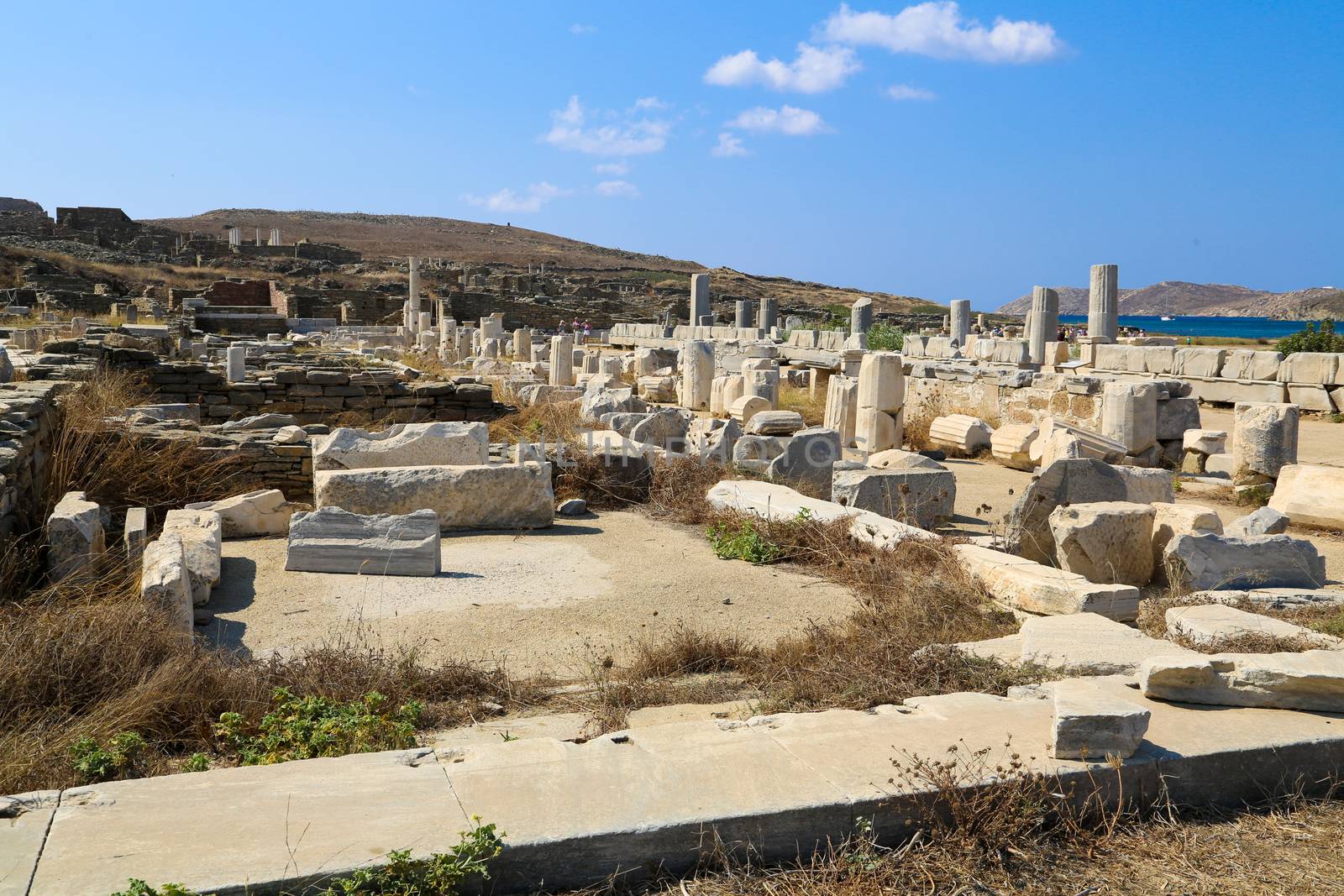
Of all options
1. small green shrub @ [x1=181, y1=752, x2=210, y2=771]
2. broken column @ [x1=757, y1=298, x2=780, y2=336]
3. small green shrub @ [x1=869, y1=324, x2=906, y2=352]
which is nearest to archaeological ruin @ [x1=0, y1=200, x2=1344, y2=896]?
small green shrub @ [x1=181, y1=752, x2=210, y2=771]

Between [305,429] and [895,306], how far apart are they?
204ft

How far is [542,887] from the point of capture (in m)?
2.75

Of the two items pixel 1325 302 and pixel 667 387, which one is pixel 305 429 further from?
pixel 1325 302

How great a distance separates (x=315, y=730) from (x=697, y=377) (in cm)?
1362

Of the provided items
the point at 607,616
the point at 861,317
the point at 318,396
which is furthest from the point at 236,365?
the point at 861,317

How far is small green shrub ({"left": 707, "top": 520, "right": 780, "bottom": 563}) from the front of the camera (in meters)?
7.20

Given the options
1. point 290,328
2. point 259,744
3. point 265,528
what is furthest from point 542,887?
point 290,328

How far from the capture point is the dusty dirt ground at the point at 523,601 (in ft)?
17.3

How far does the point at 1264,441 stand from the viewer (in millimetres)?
10094

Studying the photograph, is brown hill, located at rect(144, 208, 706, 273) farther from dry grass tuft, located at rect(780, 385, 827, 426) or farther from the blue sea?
dry grass tuft, located at rect(780, 385, 827, 426)

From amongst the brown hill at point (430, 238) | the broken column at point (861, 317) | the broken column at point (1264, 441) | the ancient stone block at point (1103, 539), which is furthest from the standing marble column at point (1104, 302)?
the brown hill at point (430, 238)

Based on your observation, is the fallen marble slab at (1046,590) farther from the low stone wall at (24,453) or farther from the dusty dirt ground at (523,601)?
the low stone wall at (24,453)

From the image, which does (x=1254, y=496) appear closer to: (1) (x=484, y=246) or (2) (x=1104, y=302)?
(2) (x=1104, y=302)

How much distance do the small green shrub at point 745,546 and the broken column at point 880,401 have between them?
5.29 meters
